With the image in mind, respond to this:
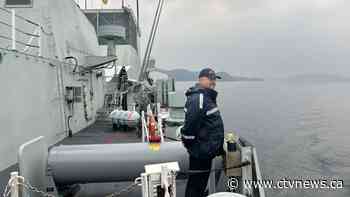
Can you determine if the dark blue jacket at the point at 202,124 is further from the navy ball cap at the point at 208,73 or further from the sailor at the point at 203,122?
the navy ball cap at the point at 208,73

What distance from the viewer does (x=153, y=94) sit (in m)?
16.2

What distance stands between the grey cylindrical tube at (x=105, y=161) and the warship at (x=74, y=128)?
0.04 feet

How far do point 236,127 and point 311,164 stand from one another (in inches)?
479

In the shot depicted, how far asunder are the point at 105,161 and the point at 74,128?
5.25 metres

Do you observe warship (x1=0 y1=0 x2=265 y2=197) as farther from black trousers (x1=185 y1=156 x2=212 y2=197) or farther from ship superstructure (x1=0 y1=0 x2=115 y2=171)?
black trousers (x1=185 y1=156 x2=212 y2=197)

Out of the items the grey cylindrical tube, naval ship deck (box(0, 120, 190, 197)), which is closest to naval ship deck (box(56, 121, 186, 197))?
naval ship deck (box(0, 120, 190, 197))

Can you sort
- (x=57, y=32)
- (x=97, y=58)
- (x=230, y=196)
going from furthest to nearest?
(x=97, y=58)
(x=57, y=32)
(x=230, y=196)

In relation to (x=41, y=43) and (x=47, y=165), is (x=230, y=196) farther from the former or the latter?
(x=41, y=43)

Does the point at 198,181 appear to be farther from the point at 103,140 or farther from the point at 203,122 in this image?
the point at 103,140

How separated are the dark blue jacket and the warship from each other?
30cm

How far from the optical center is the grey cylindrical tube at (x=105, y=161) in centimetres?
373

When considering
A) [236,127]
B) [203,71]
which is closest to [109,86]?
[203,71]

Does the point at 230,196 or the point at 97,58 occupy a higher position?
the point at 97,58

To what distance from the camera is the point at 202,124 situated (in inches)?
130
